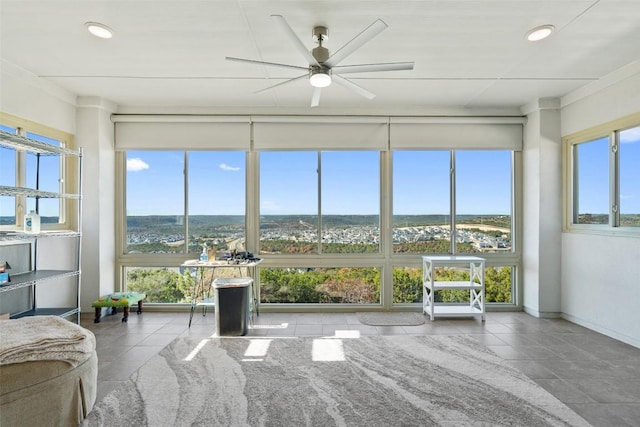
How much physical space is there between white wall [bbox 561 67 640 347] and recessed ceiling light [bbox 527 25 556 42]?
1.29 metres

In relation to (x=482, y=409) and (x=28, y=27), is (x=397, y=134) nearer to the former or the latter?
(x=482, y=409)

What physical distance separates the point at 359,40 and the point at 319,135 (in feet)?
7.67

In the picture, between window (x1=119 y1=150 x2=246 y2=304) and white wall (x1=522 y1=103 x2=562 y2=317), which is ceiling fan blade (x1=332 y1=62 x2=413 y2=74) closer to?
window (x1=119 y1=150 x2=246 y2=304)

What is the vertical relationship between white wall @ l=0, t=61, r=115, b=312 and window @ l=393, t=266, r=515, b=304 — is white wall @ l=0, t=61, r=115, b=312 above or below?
above

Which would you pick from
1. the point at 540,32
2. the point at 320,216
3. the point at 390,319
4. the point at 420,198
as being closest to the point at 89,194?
the point at 320,216

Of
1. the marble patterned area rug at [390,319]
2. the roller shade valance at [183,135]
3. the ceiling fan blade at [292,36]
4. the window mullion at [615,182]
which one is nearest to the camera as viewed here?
the ceiling fan blade at [292,36]

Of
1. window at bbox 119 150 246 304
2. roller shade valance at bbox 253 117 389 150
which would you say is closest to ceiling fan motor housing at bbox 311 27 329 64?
roller shade valance at bbox 253 117 389 150

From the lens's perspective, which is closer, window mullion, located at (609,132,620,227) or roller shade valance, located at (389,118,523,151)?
window mullion, located at (609,132,620,227)

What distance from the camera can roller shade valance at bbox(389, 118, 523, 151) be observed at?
4.75 meters

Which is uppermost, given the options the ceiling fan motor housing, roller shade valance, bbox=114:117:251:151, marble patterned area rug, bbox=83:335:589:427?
the ceiling fan motor housing

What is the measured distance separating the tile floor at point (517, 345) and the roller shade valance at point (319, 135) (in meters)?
2.20

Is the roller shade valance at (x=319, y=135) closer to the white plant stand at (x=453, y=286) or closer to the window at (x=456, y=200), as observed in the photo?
the window at (x=456, y=200)

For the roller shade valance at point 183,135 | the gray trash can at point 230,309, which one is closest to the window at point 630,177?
the gray trash can at point 230,309

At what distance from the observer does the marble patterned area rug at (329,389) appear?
2.26 m
